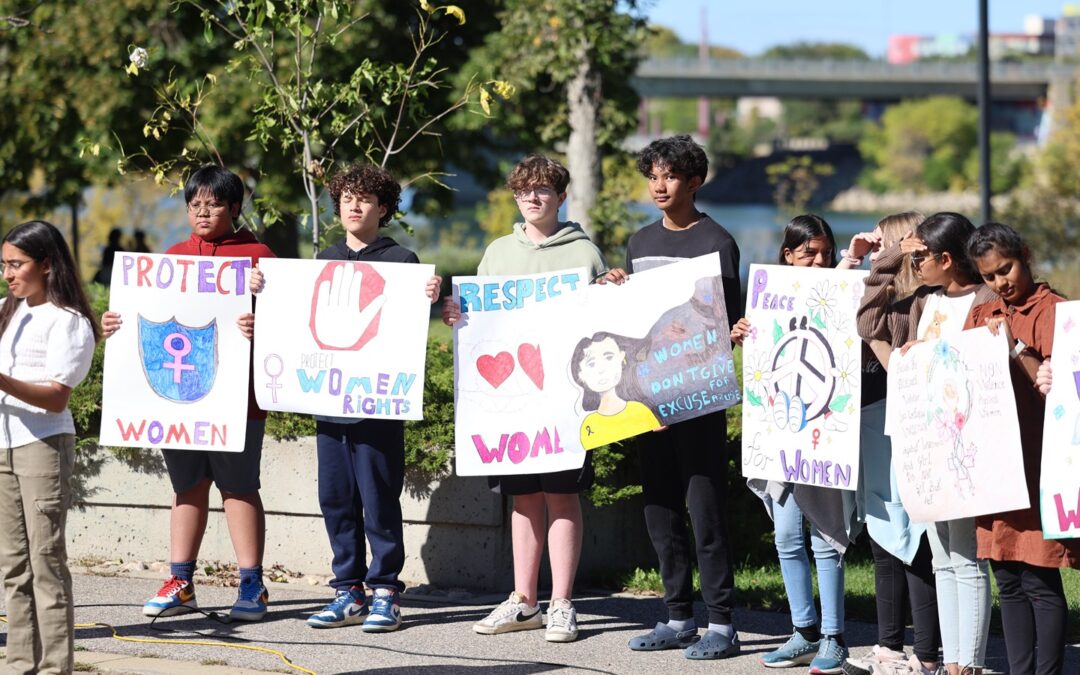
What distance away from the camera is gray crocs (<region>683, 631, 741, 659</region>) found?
607cm

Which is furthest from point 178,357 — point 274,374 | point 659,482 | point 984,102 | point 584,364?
point 984,102

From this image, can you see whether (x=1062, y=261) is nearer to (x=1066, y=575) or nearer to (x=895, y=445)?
(x=1066, y=575)

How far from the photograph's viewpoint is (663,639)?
622cm

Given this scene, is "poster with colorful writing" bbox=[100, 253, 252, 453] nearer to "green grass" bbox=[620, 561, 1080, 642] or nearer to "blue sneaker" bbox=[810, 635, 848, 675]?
"green grass" bbox=[620, 561, 1080, 642]

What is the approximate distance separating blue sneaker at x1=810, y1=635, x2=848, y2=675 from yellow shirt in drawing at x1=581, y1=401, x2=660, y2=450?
108 cm

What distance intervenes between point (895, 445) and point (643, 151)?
64.4 inches

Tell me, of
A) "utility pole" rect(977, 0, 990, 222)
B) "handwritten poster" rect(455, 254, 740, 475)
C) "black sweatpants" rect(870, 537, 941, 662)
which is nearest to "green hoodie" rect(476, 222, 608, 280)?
"handwritten poster" rect(455, 254, 740, 475)

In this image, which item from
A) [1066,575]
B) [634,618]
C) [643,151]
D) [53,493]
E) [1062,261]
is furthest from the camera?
[1062,261]

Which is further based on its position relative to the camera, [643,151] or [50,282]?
[643,151]

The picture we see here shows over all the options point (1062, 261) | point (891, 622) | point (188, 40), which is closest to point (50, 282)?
point (891, 622)

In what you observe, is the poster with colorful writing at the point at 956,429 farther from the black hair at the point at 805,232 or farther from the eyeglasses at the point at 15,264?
the eyeglasses at the point at 15,264

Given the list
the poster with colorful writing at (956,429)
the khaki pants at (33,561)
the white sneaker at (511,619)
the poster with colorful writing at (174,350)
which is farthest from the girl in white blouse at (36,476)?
the poster with colorful writing at (956,429)

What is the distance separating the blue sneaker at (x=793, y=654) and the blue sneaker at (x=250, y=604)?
2269 millimetres

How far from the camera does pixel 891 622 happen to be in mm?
5789
